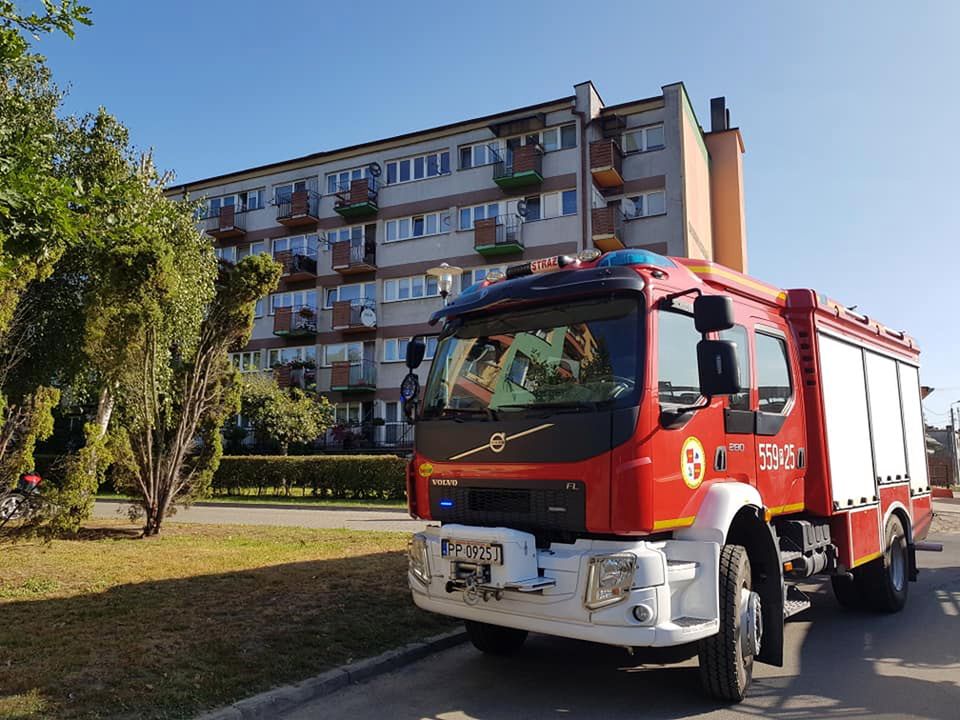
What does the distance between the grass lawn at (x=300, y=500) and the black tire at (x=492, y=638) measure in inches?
615

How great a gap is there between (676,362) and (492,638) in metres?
2.82

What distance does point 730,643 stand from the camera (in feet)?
15.9

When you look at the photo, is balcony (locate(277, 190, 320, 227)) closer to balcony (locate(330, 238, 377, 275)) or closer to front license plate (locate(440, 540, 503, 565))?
balcony (locate(330, 238, 377, 275))

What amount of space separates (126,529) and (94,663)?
917cm

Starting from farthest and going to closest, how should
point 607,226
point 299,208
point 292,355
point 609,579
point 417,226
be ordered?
point 292,355 → point 299,208 → point 417,226 → point 607,226 → point 609,579

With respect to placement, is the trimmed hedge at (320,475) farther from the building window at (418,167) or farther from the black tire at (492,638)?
the black tire at (492,638)

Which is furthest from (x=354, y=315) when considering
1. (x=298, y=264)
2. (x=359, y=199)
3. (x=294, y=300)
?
(x=359, y=199)

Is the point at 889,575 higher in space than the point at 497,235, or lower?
lower

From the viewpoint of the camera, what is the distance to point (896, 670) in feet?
19.0

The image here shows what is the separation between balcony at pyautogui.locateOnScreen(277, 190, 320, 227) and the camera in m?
37.9

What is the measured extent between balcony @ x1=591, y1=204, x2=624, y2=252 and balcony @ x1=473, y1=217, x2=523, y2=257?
11.2 ft

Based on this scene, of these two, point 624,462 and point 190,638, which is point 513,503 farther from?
A: point 190,638

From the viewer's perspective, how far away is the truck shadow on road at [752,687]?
16.1 ft

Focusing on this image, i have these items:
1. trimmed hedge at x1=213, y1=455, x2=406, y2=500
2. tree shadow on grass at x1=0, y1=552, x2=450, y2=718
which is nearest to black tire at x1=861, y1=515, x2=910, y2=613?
tree shadow on grass at x1=0, y1=552, x2=450, y2=718
